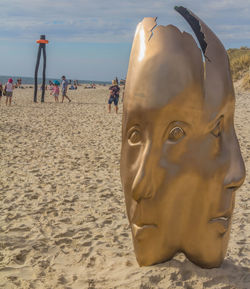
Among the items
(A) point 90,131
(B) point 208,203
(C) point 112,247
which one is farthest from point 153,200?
(A) point 90,131

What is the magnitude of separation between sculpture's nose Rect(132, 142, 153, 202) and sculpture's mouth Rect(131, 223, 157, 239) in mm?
258

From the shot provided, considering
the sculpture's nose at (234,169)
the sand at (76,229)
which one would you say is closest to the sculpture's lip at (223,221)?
the sculpture's nose at (234,169)

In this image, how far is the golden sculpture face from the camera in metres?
Answer: 2.71

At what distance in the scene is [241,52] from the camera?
1388 inches

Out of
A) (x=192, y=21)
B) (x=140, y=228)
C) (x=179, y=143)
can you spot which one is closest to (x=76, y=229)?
(x=140, y=228)

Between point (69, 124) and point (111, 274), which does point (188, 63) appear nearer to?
point (111, 274)

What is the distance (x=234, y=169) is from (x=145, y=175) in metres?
0.67

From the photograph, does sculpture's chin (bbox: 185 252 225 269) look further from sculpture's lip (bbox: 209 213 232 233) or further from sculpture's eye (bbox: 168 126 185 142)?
sculpture's eye (bbox: 168 126 185 142)

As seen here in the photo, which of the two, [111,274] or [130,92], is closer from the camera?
[130,92]

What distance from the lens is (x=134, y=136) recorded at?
114 inches

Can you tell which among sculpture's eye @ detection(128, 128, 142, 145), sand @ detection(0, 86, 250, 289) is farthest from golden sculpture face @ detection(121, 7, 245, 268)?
sand @ detection(0, 86, 250, 289)

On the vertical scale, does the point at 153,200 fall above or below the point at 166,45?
below

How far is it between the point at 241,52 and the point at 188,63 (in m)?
35.1

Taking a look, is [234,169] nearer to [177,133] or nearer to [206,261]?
[177,133]
